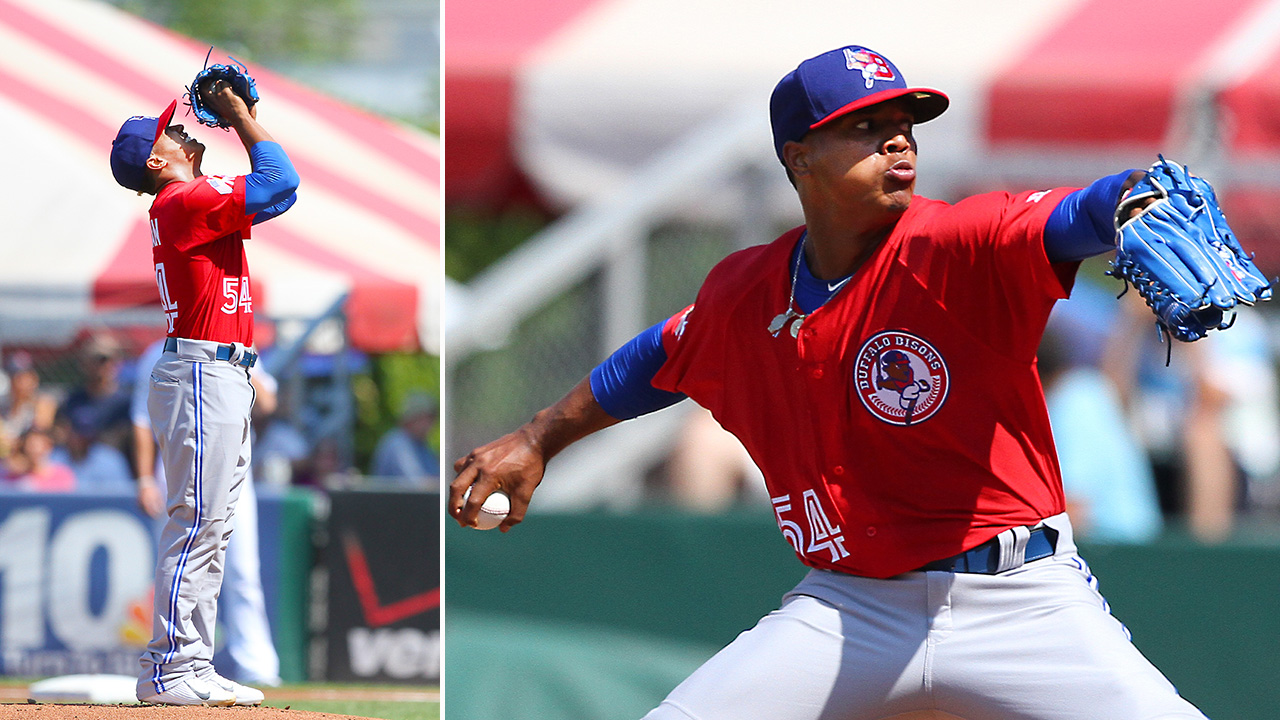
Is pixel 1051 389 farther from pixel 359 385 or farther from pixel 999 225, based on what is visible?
pixel 359 385

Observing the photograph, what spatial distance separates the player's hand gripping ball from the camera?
12.0ft

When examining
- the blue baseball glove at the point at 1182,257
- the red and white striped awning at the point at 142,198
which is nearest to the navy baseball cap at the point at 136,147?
the blue baseball glove at the point at 1182,257

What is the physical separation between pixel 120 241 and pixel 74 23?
242 centimetres

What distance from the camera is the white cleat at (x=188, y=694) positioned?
3574 millimetres

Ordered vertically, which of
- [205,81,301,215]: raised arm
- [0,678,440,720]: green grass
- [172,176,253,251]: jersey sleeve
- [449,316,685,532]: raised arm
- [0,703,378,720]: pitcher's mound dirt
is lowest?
[0,678,440,720]: green grass

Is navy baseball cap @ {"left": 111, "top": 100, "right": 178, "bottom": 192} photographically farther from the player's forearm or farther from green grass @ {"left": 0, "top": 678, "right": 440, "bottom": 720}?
green grass @ {"left": 0, "top": 678, "right": 440, "bottom": 720}

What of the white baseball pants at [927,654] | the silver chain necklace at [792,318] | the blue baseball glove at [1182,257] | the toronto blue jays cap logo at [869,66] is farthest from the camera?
the silver chain necklace at [792,318]

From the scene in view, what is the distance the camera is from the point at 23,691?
683 cm

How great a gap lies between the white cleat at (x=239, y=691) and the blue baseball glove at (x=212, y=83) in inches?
57.1

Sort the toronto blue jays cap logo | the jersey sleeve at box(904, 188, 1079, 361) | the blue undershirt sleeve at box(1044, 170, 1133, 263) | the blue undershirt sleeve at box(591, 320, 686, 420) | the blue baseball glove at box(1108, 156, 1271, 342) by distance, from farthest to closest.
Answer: the blue undershirt sleeve at box(591, 320, 686, 420), the toronto blue jays cap logo, the jersey sleeve at box(904, 188, 1079, 361), the blue undershirt sleeve at box(1044, 170, 1133, 263), the blue baseball glove at box(1108, 156, 1271, 342)

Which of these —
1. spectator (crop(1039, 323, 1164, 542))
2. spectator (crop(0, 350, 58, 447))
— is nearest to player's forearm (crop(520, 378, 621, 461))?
spectator (crop(1039, 323, 1164, 542))

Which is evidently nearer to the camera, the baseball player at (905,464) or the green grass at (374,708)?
the baseball player at (905,464)

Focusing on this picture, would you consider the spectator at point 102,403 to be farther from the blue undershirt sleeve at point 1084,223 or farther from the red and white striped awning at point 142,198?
the blue undershirt sleeve at point 1084,223

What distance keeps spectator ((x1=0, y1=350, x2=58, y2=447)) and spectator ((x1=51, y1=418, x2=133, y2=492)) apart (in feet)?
1.59
